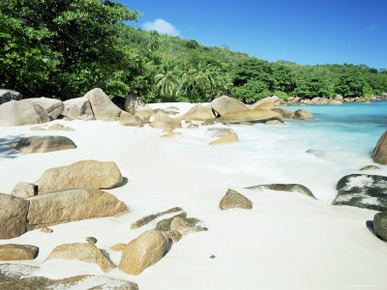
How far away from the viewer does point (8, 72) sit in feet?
43.7

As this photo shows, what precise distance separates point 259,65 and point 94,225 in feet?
177

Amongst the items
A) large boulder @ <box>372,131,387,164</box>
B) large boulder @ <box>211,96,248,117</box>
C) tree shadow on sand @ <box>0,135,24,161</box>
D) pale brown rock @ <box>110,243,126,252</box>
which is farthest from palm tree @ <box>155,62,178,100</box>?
pale brown rock @ <box>110,243,126,252</box>

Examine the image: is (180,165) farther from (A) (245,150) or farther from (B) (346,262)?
(B) (346,262)

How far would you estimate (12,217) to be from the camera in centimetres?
310

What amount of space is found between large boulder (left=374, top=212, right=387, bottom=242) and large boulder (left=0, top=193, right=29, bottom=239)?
160 inches

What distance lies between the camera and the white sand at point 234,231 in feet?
7.83

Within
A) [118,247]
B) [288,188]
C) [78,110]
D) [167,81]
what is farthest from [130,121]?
[167,81]

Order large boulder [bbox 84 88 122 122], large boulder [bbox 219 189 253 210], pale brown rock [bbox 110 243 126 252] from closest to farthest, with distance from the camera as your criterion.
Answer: pale brown rock [bbox 110 243 126 252] < large boulder [bbox 219 189 253 210] < large boulder [bbox 84 88 122 122]

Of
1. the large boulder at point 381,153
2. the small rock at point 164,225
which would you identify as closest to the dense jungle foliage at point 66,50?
the small rock at point 164,225

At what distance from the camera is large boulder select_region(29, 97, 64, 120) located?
1213 centimetres

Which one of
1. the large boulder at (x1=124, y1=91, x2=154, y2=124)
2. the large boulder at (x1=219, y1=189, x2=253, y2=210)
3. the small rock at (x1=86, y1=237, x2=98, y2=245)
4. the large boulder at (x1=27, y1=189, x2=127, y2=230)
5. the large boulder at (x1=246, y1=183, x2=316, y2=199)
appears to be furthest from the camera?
the large boulder at (x1=124, y1=91, x2=154, y2=124)

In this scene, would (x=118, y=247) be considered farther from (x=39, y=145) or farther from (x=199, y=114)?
(x=199, y=114)

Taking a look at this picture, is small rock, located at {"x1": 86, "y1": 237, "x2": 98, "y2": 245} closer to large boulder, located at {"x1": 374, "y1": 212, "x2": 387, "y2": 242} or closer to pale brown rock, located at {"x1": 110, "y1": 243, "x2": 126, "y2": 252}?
pale brown rock, located at {"x1": 110, "y1": 243, "x2": 126, "y2": 252}

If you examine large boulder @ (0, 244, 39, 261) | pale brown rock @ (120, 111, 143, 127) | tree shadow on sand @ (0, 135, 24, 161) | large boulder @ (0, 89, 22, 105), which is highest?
large boulder @ (0, 89, 22, 105)
